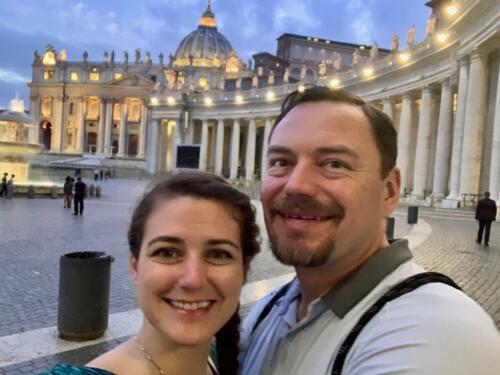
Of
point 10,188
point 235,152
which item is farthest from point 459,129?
point 235,152

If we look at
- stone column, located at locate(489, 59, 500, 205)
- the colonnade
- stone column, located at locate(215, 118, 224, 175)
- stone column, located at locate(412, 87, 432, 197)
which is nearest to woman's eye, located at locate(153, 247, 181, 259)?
stone column, located at locate(489, 59, 500, 205)

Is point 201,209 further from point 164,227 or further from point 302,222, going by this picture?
point 302,222

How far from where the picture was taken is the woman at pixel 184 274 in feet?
6.27

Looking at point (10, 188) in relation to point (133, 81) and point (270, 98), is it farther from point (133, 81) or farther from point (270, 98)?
point (133, 81)

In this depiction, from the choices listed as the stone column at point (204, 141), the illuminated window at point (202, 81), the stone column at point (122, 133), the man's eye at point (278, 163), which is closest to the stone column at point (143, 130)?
the stone column at point (122, 133)

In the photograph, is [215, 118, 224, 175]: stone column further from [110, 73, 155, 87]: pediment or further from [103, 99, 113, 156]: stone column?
[103, 99, 113, 156]: stone column

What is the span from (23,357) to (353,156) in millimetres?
5380

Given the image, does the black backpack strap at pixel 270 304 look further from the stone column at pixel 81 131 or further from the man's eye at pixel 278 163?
the stone column at pixel 81 131

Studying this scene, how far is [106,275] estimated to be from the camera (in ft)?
22.7

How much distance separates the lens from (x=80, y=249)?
48.5 feet

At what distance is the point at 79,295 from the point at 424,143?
37580mm

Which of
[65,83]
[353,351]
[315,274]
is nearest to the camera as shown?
[353,351]

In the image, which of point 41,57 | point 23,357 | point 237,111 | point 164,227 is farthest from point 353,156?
point 41,57

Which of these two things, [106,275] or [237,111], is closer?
[106,275]
